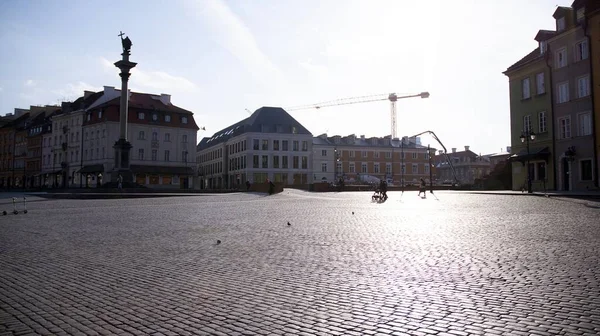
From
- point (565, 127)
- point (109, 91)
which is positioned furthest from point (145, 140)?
point (565, 127)

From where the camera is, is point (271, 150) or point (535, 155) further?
point (271, 150)

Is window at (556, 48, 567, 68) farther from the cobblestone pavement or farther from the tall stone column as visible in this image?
the tall stone column

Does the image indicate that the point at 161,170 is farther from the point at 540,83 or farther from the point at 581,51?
the point at 581,51

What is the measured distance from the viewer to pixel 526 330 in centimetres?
Answer: 449

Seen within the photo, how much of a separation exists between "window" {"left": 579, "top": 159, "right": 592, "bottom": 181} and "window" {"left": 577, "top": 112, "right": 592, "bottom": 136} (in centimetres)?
217

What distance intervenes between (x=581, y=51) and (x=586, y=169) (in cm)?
913

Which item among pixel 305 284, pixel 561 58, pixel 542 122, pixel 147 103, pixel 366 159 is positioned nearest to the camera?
pixel 305 284

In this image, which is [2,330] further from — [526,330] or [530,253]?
[530,253]

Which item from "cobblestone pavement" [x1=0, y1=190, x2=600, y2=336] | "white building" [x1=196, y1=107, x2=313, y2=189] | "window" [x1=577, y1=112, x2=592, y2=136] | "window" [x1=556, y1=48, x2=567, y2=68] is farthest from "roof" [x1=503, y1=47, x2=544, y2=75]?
"white building" [x1=196, y1=107, x2=313, y2=189]

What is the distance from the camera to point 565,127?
38.1 metres

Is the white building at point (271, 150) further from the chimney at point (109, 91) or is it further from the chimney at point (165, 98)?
the chimney at point (109, 91)

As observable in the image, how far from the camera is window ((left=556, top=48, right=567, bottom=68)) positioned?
37719mm

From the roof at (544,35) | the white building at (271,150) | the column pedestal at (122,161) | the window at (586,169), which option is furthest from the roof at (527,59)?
the white building at (271,150)

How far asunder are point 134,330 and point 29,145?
100 m
